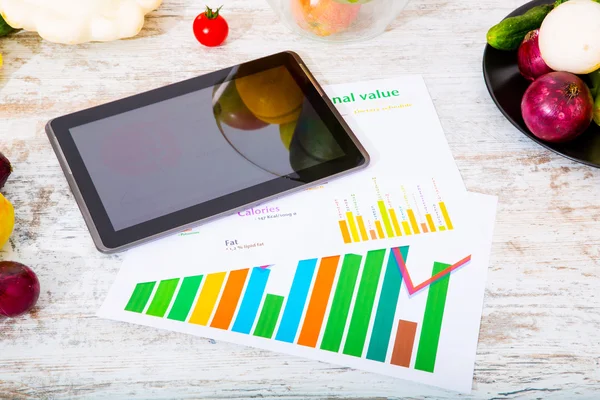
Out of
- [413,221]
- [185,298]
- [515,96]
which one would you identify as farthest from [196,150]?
[515,96]

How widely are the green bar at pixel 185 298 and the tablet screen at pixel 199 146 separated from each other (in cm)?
10

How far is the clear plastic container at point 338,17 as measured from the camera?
3.10ft

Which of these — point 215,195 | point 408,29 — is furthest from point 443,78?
point 215,195

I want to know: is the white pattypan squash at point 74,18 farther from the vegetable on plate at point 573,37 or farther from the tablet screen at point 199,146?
the vegetable on plate at point 573,37

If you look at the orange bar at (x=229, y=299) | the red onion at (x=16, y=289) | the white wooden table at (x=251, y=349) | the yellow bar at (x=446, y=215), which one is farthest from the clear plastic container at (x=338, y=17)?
the red onion at (x=16, y=289)

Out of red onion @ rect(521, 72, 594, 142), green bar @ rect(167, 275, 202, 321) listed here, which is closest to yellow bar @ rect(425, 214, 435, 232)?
red onion @ rect(521, 72, 594, 142)

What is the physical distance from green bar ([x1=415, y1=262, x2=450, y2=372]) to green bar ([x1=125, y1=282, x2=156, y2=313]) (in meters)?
0.33

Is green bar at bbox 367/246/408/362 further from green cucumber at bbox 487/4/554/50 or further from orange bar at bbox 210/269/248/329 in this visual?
green cucumber at bbox 487/4/554/50

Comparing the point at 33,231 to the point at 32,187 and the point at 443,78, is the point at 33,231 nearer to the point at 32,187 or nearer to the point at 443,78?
the point at 32,187

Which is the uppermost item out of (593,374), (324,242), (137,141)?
(137,141)

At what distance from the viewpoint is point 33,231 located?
0.77 meters

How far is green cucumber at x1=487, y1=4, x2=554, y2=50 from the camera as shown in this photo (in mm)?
911

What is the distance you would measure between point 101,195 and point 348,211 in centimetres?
33

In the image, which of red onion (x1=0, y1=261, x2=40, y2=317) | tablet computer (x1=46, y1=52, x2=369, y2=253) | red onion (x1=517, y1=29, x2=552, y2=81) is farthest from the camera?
red onion (x1=517, y1=29, x2=552, y2=81)
